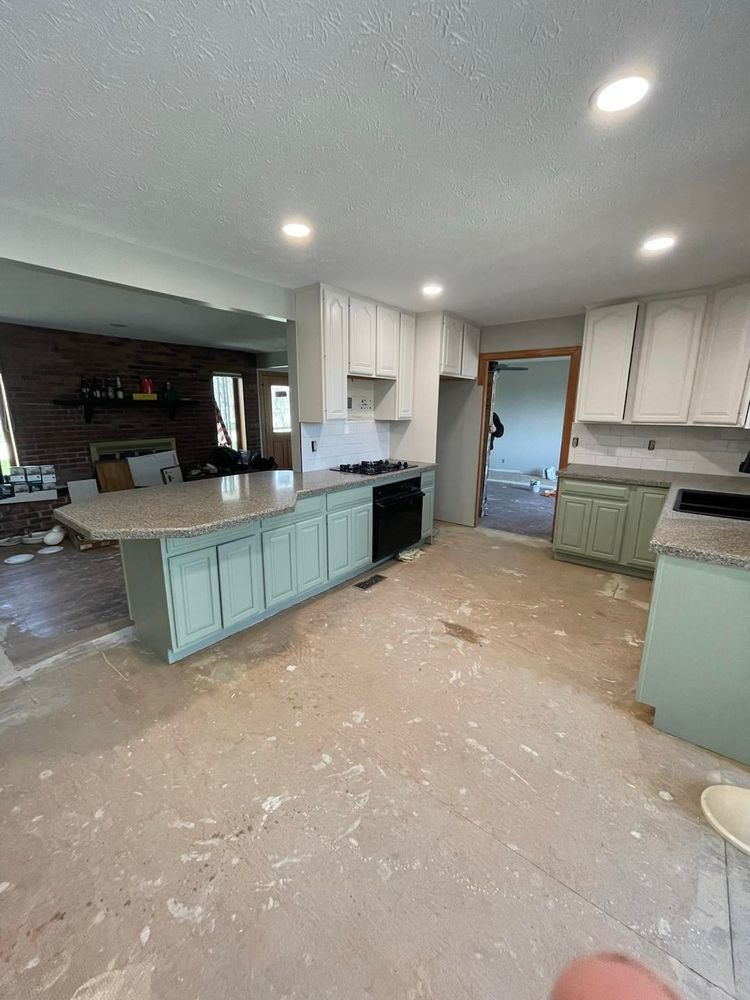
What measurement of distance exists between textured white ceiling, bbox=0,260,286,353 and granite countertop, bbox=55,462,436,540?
1306 mm

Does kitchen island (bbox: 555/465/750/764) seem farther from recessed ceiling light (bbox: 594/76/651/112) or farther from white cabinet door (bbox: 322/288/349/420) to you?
white cabinet door (bbox: 322/288/349/420)

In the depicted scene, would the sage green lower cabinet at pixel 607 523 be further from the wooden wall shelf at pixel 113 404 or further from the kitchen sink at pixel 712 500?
the wooden wall shelf at pixel 113 404

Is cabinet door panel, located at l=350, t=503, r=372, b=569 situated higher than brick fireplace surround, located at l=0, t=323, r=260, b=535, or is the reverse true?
brick fireplace surround, located at l=0, t=323, r=260, b=535

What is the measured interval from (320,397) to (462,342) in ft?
6.48

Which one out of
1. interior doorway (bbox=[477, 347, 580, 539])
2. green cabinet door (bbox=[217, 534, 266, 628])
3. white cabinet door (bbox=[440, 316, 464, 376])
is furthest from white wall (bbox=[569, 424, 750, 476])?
green cabinet door (bbox=[217, 534, 266, 628])

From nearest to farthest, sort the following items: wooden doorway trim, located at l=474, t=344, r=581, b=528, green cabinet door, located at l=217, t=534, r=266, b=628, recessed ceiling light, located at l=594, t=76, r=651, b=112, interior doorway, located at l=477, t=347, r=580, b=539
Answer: recessed ceiling light, located at l=594, t=76, r=651, b=112, green cabinet door, located at l=217, t=534, r=266, b=628, wooden doorway trim, located at l=474, t=344, r=581, b=528, interior doorway, located at l=477, t=347, r=580, b=539

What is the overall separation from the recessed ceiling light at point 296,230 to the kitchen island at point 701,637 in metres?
2.37

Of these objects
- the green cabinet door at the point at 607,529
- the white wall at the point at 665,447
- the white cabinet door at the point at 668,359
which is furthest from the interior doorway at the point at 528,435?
the white cabinet door at the point at 668,359

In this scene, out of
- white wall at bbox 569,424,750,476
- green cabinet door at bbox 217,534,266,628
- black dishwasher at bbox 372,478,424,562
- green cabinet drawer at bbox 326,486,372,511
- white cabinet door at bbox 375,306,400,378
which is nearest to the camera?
green cabinet door at bbox 217,534,266,628

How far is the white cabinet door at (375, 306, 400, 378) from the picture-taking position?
3.80 m

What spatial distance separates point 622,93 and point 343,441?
122 inches

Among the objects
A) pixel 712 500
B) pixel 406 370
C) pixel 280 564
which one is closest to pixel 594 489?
pixel 712 500

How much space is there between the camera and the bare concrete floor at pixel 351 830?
112 cm

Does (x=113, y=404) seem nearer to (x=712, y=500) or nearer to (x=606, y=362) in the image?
(x=606, y=362)
